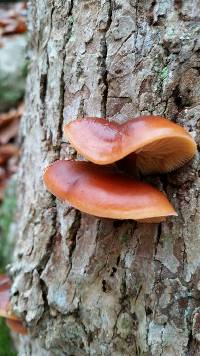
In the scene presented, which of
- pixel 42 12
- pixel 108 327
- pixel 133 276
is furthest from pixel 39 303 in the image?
pixel 42 12

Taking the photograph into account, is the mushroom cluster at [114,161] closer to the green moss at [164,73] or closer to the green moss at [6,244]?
the green moss at [164,73]

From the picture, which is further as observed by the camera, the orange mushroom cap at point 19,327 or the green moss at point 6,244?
the green moss at point 6,244

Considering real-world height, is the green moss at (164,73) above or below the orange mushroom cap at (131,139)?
above

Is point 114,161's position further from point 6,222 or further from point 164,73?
point 6,222

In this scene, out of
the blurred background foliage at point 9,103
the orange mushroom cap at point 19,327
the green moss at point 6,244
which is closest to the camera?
the orange mushroom cap at point 19,327

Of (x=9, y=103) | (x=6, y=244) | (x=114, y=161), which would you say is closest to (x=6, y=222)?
(x=6, y=244)

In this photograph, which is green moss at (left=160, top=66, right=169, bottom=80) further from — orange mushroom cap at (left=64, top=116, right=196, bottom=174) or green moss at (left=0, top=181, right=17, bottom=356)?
green moss at (left=0, top=181, right=17, bottom=356)

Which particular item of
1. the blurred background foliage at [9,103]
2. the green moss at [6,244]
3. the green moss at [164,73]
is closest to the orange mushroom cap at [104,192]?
the green moss at [164,73]
